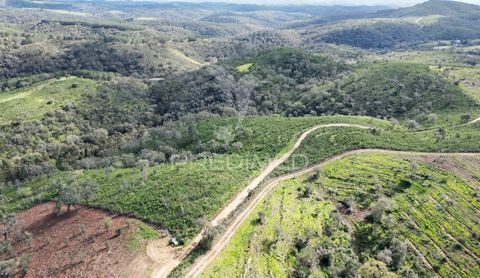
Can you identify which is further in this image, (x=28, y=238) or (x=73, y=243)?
(x=28, y=238)

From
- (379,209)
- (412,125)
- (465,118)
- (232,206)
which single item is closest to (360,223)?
(379,209)

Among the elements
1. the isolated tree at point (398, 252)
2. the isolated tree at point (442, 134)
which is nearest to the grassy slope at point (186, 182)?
the isolated tree at point (442, 134)

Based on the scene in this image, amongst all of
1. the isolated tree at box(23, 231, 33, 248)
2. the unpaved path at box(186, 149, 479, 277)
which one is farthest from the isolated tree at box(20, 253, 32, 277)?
the unpaved path at box(186, 149, 479, 277)

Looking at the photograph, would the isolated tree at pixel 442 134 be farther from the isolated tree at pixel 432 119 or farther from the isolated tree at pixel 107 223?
the isolated tree at pixel 107 223

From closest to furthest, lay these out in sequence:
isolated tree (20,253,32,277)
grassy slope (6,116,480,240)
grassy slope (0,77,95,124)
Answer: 1. isolated tree (20,253,32,277)
2. grassy slope (6,116,480,240)
3. grassy slope (0,77,95,124)

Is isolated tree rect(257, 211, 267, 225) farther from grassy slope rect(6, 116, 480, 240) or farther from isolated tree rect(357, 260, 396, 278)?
isolated tree rect(357, 260, 396, 278)

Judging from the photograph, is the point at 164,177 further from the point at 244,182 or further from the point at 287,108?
the point at 287,108

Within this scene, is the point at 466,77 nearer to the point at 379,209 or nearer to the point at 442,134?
the point at 442,134
